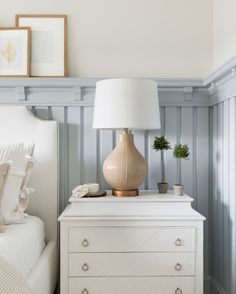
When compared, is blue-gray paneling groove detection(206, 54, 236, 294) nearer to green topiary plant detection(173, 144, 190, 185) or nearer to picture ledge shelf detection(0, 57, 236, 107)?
picture ledge shelf detection(0, 57, 236, 107)

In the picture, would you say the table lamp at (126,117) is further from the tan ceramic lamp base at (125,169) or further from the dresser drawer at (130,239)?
the dresser drawer at (130,239)

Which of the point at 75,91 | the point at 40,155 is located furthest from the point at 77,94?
the point at 40,155

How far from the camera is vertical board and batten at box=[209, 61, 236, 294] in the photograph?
196 centimetres

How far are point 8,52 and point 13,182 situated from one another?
926 mm

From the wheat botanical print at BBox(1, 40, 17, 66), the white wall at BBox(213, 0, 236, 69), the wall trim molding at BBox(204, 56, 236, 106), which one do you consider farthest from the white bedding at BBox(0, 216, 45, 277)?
the white wall at BBox(213, 0, 236, 69)

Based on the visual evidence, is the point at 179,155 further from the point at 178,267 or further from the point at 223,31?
the point at 223,31

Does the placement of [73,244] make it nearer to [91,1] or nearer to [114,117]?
[114,117]

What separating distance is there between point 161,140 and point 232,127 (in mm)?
433

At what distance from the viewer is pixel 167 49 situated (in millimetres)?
2400

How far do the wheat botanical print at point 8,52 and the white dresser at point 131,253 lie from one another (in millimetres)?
1112

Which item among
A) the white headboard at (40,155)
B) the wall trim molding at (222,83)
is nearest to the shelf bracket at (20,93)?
the white headboard at (40,155)

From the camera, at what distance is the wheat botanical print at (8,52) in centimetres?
234

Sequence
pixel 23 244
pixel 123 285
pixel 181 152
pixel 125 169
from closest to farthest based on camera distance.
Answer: pixel 23 244 < pixel 123 285 < pixel 125 169 < pixel 181 152

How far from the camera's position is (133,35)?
94.1 inches
